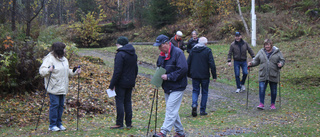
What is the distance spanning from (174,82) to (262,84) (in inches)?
172

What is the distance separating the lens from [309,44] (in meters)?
18.5

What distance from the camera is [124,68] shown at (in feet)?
22.2

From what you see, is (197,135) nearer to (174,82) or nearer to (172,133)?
(172,133)

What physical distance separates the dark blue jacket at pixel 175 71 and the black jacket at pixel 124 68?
39.4 inches

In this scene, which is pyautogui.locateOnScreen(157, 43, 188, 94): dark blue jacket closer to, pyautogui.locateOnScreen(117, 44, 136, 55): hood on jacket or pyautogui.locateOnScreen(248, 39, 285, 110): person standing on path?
pyautogui.locateOnScreen(117, 44, 136, 55): hood on jacket

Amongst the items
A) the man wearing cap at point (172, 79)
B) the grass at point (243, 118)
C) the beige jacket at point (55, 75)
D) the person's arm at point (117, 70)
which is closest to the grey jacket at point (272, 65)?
the grass at point (243, 118)

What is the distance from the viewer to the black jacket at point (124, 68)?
6.62 meters

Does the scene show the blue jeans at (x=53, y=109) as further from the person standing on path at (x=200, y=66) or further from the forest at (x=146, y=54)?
the person standing on path at (x=200, y=66)

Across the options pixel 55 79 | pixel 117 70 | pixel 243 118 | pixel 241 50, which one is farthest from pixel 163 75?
pixel 241 50

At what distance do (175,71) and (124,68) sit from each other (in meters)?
1.39

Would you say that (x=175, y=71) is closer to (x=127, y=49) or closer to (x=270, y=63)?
(x=127, y=49)

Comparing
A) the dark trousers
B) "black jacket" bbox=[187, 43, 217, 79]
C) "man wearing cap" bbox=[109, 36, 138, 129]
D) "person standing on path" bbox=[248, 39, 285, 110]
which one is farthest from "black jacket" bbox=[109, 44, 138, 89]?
"person standing on path" bbox=[248, 39, 285, 110]

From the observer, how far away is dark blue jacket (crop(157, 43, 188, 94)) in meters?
5.87

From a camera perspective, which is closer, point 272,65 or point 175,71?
point 175,71
